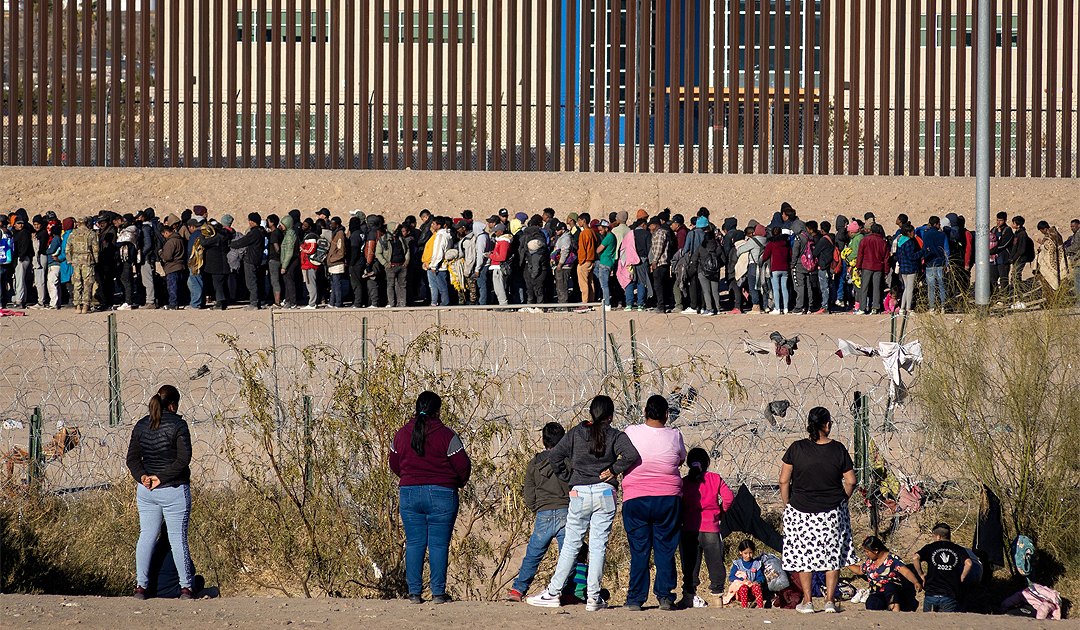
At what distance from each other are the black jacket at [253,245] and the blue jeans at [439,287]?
249 cm

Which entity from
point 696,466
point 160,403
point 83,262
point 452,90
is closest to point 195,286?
point 83,262

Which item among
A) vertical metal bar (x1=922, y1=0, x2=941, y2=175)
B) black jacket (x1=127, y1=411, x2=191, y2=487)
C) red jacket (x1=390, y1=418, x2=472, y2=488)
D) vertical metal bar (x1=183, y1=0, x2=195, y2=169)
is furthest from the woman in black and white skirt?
vertical metal bar (x1=183, y1=0, x2=195, y2=169)

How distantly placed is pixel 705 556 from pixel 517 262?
31.5 ft

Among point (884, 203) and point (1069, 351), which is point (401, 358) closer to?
point (1069, 351)

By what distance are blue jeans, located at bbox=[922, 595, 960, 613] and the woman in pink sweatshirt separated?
4.30 ft

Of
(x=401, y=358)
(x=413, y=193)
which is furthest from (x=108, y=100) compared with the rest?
(x=401, y=358)

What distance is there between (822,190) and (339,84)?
10084mm

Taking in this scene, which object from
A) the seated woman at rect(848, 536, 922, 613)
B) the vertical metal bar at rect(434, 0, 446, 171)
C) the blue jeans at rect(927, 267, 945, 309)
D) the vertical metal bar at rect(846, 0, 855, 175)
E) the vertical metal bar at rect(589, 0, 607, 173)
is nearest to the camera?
the seated woman at rect(848, 536, 922, 613)

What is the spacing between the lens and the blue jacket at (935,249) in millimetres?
15164


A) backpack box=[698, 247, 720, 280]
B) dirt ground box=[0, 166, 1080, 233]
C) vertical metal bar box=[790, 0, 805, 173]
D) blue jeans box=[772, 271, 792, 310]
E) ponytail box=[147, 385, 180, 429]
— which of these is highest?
vertical metal bar box=[790, 0, 805, 173]

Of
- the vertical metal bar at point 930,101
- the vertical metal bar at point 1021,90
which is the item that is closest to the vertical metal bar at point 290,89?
the vertical metal bar at point 930,101

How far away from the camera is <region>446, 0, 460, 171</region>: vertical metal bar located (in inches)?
879

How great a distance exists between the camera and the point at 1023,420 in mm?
8320

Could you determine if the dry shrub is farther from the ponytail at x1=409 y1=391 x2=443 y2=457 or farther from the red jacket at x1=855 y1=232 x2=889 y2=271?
the red jacket at x1=855 y1=232 x2=889 y2=271
